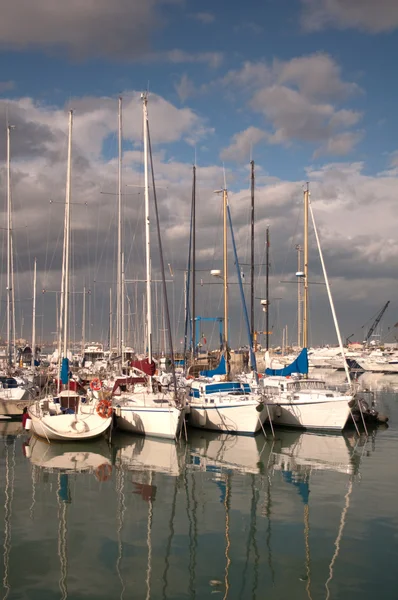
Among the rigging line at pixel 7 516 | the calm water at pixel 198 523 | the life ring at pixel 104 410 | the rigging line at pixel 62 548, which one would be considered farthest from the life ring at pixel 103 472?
the life ring at pixel 104 410

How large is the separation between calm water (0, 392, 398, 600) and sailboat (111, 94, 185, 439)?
5.68 ft

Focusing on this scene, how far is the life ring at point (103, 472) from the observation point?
2019 cm

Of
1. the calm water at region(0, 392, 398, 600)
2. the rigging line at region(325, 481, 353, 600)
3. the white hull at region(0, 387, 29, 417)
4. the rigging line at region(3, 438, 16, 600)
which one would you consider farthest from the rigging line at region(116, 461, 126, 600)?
the white hull at region(0, 387, 29, 417)

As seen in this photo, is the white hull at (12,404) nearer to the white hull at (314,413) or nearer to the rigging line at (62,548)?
the white hull at (314,413)

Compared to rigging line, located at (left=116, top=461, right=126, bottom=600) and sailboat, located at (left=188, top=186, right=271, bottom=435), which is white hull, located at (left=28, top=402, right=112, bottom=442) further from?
sailboat, located at (left=188, top=186, right=271, bottom=435)

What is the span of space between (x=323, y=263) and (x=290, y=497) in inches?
820

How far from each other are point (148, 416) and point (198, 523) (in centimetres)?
1259

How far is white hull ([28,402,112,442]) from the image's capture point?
26.0 metres

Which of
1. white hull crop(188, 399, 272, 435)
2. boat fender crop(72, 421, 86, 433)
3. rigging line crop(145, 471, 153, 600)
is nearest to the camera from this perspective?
rigging line crop(145, 471, 153, 600)

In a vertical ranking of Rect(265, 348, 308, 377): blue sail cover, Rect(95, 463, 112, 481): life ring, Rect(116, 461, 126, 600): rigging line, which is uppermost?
Rect(265, 348, 308, 377): blue sail cover

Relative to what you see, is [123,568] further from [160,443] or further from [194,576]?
[160,443]

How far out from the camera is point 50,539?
45.0ft

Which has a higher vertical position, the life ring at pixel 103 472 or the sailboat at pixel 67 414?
the sailboat at pixel 67 414

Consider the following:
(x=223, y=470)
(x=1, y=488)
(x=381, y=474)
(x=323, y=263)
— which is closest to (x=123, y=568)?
(x=1, y=488)
